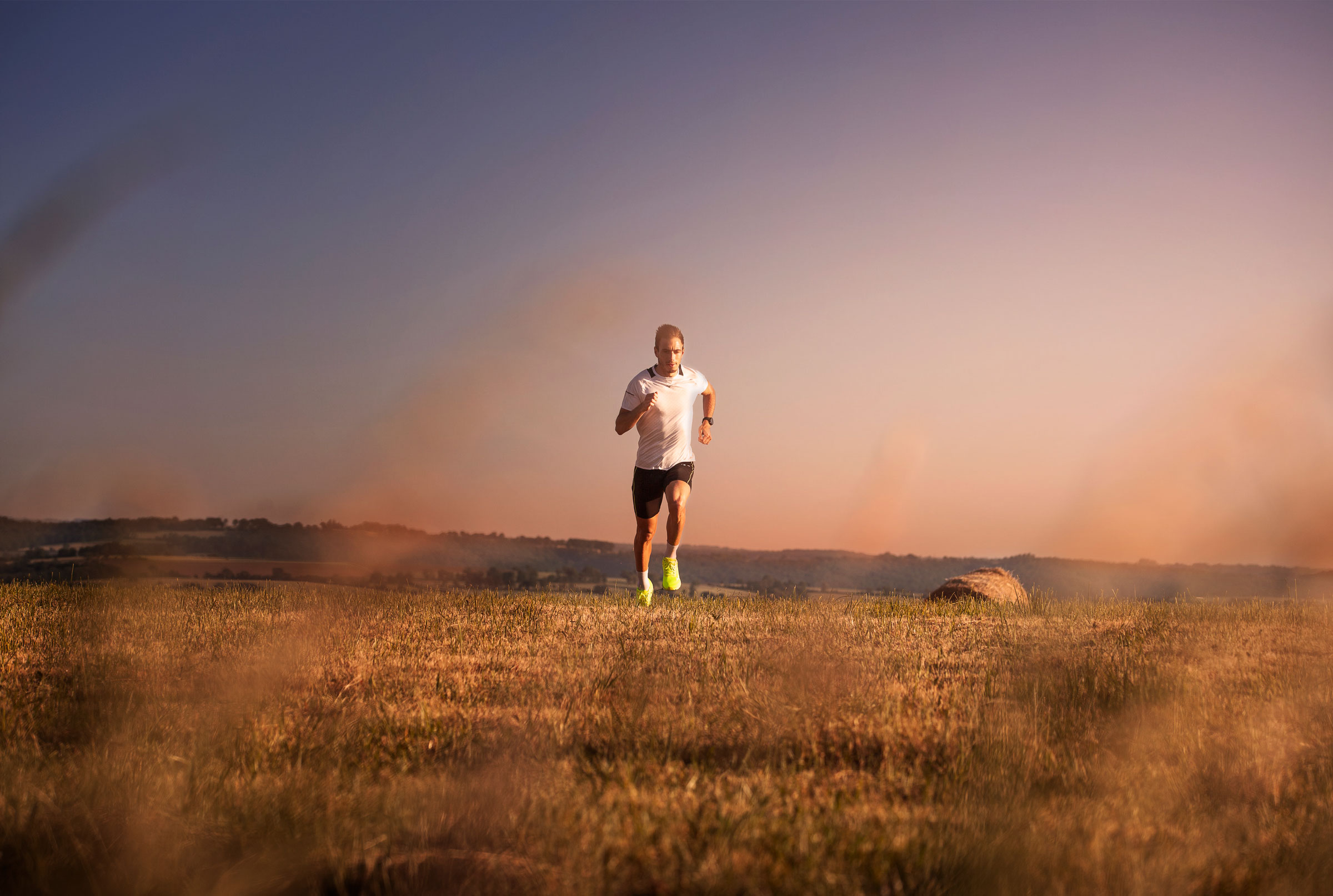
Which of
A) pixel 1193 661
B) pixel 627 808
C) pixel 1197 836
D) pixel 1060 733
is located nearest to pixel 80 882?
pixel 627 808

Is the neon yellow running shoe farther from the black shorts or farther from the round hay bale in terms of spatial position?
the round hay bale

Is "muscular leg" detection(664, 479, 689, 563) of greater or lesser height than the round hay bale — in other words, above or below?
above

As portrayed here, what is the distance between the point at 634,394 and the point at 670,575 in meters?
2.26

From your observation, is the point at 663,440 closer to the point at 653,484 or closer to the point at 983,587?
the point at 653,484

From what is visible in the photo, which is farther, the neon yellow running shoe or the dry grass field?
the neon yellow running shoe

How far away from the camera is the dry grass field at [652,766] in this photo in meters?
2.59

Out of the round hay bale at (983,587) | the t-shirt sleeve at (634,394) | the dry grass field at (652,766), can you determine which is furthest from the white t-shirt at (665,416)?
the round hay bale at (983,587)

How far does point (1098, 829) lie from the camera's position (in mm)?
2846

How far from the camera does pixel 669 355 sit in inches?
375

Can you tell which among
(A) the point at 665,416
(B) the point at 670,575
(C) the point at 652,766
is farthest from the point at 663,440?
(C) the point at 652,766

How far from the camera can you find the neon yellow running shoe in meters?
10.2

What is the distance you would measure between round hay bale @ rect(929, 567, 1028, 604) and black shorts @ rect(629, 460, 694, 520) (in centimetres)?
616

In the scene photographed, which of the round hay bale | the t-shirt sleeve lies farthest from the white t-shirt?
the round hay bale

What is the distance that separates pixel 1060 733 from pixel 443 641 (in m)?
4.33
